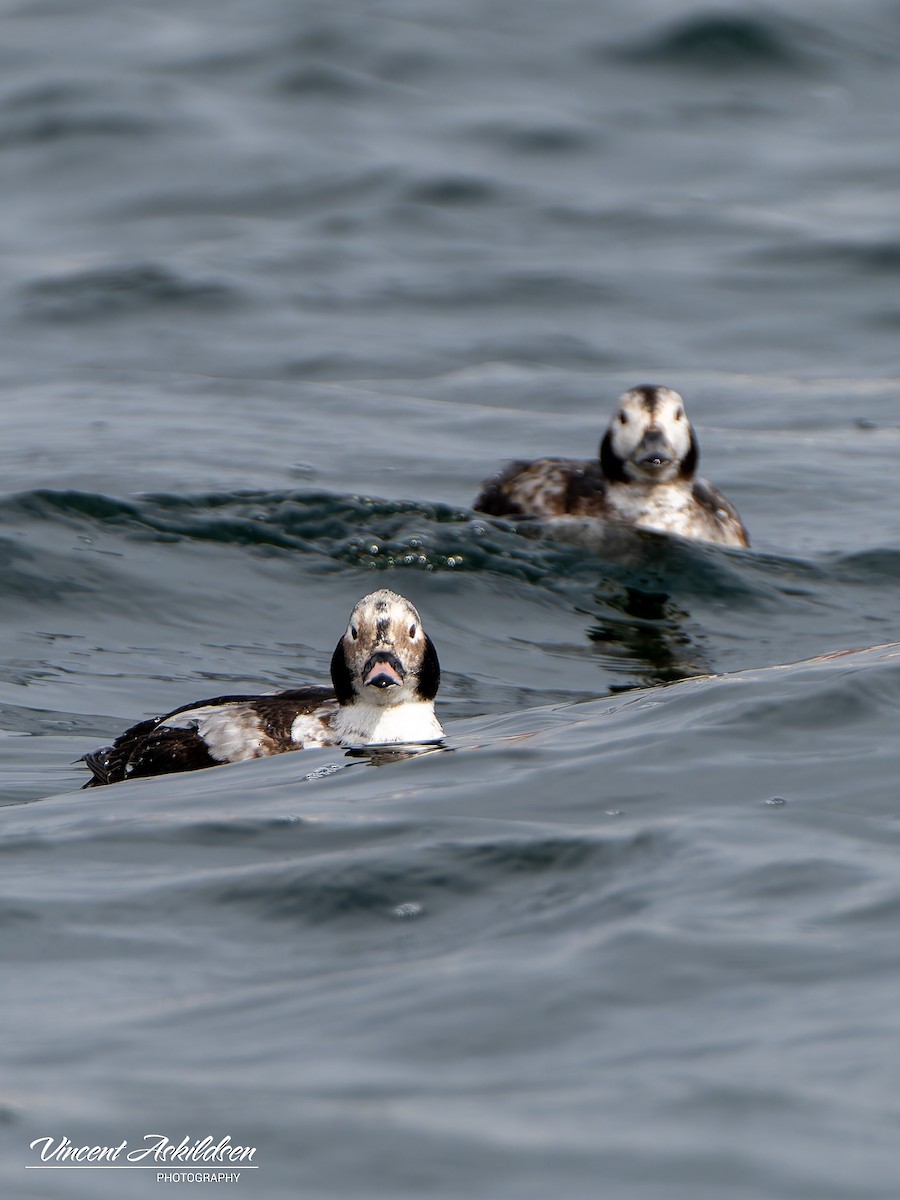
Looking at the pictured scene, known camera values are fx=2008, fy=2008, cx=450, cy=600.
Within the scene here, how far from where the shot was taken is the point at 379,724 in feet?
27.7

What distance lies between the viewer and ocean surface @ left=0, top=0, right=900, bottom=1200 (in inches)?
172

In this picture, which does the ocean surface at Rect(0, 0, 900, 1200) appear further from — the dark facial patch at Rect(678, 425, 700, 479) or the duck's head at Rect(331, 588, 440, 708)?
the dark facial patch at Rect(678, 425, 700, 479)

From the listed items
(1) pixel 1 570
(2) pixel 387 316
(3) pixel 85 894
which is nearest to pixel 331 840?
(3) pixel 85 894

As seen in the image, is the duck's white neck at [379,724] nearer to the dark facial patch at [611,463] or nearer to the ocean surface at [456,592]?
Answer: the ocean surface at [456,592]

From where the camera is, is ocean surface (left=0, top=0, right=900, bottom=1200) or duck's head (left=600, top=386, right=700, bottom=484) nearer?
ocean surface (left=0, top=0, right=900, bottom=1200)

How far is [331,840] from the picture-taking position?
630cm

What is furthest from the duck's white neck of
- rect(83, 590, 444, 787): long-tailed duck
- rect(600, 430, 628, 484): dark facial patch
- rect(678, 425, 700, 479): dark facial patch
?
rect(678, 425, 700, 479): dark facial patch

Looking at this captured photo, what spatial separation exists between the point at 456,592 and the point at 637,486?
163cm

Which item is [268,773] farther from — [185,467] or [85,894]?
[185,467]

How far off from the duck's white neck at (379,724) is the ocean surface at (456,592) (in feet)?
0.81

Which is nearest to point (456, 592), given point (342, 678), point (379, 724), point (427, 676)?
point (427, 676)

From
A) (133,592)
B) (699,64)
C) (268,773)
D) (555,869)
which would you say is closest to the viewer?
(555,869)

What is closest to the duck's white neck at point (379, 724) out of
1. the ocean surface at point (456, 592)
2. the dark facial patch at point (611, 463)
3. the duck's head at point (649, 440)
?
the ocean surface at point (456, 592)

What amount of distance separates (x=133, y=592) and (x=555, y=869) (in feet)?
21.5
